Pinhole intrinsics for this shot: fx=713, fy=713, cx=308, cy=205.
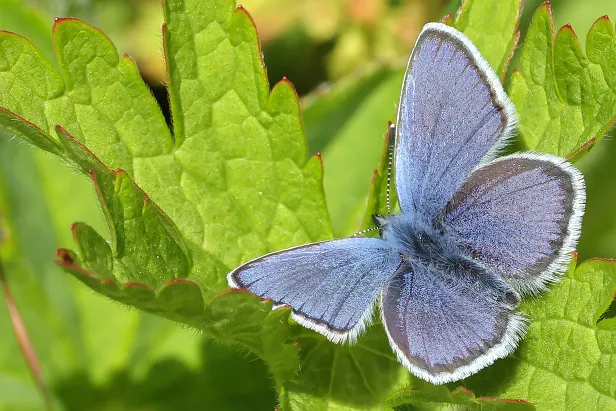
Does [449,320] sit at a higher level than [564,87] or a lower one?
lower

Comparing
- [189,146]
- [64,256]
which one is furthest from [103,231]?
[64,256]

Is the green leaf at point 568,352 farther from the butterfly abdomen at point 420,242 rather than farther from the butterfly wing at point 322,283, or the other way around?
the butterfly wing at point 322,283

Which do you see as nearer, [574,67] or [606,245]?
[574,67]

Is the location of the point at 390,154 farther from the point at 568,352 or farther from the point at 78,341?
the point at 78,341

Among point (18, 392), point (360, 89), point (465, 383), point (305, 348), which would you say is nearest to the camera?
point (465, 383)

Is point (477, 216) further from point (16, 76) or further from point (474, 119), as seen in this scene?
point (16, 76)

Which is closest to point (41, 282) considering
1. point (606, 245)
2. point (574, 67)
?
point (574, 67)

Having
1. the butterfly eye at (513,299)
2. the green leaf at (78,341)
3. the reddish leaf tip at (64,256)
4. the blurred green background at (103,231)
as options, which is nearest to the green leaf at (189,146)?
the reddish leaf tip at (64,256)

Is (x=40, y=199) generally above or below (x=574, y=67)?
below
